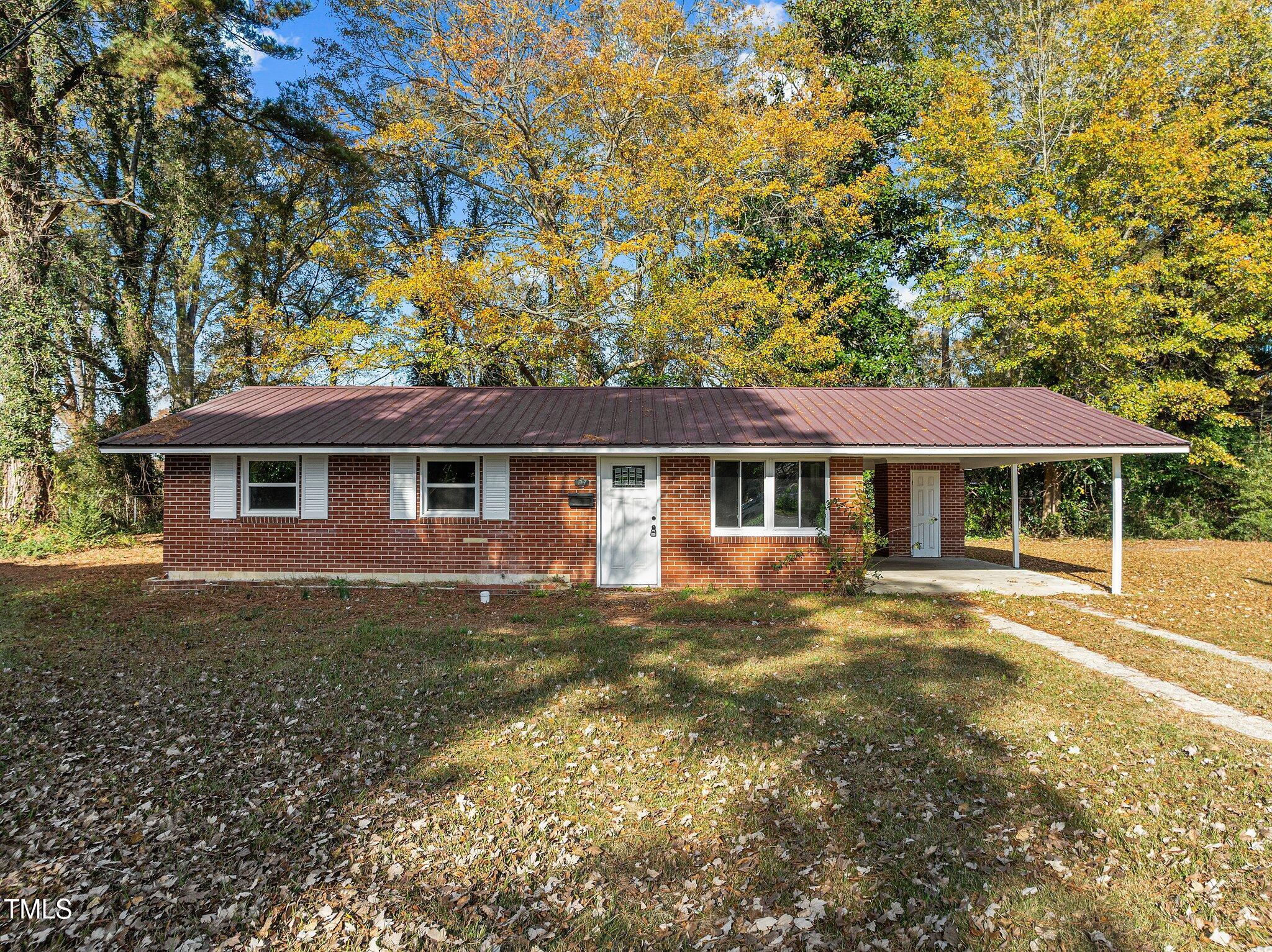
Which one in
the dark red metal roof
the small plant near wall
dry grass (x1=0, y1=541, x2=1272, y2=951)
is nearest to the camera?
dry grass (x1=0, y1=541, x2=1272, y2=951)

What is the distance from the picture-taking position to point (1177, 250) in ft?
64.7

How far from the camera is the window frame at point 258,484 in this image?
464 inches

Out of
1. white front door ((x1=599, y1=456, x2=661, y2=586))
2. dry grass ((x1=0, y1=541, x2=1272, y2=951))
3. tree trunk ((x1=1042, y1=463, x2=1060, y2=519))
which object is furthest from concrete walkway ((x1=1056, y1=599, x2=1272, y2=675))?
tree trunk ((x1=1042, y1=463, x2=1060, y2=519))

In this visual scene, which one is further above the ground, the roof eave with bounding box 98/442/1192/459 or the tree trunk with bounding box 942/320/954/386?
the tree trunk with bounding box 942/320/954/386

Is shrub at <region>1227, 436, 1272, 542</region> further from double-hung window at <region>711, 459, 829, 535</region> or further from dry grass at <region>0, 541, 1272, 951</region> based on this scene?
dry grass at <region>0, 541, 1272, 951</region>

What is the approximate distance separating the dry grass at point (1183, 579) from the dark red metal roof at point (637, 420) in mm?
2624

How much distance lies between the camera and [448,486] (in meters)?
11.8

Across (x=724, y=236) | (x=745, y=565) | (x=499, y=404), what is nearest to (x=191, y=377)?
(x=499, y=404)

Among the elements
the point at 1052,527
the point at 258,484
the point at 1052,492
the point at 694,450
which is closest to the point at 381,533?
the point at 258,484

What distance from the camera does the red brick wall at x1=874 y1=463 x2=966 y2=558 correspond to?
1561 cm

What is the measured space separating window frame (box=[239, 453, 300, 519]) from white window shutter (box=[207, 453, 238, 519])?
9cm

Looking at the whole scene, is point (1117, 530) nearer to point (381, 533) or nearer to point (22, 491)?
point (381, 533)

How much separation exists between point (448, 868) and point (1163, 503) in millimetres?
25172

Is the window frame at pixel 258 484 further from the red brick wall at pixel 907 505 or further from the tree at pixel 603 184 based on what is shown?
the red brick wall at pixel 907 505
